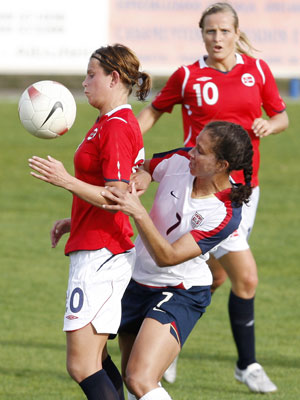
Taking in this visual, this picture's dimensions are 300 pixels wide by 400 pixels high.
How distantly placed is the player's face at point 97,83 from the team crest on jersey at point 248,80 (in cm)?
213

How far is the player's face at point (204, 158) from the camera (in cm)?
434

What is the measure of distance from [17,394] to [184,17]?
706 inches

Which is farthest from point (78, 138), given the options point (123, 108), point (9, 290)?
point (123, 108)

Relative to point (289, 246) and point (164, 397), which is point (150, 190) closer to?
point (289, 246)

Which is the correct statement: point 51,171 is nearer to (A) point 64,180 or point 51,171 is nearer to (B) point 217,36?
(A) point 64,180

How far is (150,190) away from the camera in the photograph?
13828 mm

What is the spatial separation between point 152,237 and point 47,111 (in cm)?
93

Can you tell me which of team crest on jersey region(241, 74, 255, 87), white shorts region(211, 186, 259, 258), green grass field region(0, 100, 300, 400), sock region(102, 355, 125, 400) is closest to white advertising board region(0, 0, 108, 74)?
green grass field region(0, 100, 300, 400)

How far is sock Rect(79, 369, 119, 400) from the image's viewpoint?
4.17 meters

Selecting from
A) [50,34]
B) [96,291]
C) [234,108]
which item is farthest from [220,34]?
[50,34]

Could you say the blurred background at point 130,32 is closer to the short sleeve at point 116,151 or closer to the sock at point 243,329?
the sock at point 243,329

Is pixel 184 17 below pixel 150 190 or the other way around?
the other way around

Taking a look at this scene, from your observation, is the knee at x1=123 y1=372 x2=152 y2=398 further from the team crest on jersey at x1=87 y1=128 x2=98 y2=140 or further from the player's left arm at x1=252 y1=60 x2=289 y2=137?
the player's left arm at x1=252 y1=60 x2=289 y2=137

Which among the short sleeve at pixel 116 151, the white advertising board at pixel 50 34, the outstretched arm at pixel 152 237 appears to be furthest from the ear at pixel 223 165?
the white advertising board at pixel 50 34
